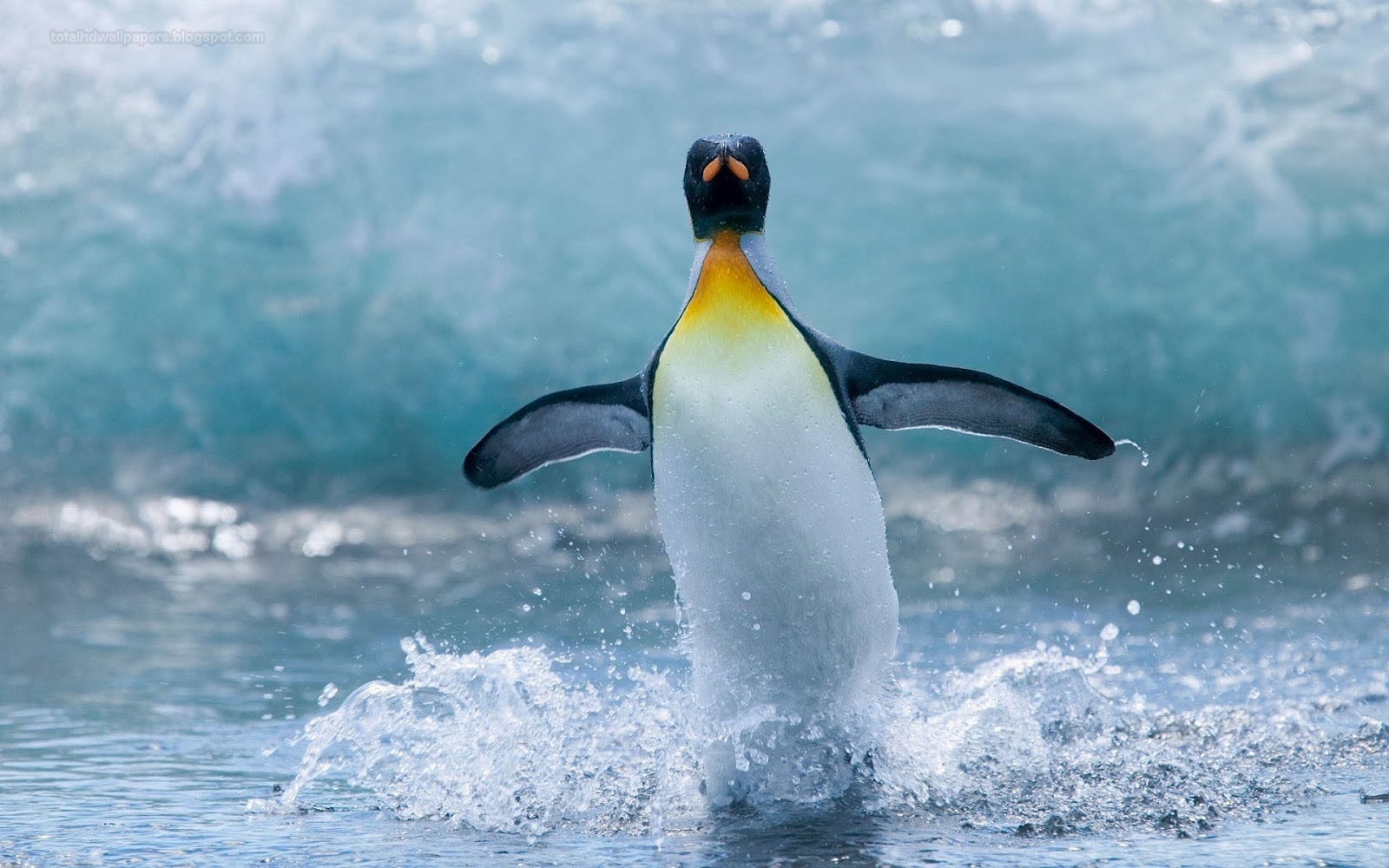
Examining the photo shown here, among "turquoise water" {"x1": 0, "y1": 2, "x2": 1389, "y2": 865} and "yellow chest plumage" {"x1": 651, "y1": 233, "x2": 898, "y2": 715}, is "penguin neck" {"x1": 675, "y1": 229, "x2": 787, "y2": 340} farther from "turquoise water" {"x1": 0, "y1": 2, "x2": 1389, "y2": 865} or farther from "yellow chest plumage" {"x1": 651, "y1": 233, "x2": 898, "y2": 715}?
"turquoise water" {"x1": 0, "y1": 2, "x2": 1389, "y2": 865}

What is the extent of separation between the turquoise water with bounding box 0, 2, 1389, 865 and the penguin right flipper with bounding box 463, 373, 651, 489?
1987mm

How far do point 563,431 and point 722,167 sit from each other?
73cm

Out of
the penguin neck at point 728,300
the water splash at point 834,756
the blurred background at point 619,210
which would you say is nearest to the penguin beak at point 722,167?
the penguin neck at point 728,300

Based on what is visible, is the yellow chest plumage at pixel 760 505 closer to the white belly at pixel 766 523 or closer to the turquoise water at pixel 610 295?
the white belly at pixel 766 523

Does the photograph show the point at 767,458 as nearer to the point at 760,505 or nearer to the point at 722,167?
the point at 760,505

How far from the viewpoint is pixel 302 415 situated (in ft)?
34.9

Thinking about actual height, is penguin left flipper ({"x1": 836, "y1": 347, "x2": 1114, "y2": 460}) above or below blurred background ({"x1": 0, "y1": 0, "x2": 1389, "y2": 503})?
below

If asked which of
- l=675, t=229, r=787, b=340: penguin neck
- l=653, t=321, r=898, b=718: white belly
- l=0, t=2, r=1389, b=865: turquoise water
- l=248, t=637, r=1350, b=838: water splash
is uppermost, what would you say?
l=0, t=2, r=1389, b=865: turquoise water

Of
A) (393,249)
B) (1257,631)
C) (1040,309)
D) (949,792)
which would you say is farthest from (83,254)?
(949,792)

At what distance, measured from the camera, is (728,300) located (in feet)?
9.46

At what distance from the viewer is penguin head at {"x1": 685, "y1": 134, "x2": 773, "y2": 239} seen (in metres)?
2.91

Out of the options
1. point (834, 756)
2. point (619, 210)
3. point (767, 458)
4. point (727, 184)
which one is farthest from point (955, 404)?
point (619, 210)

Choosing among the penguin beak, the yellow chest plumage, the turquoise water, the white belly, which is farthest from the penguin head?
the turquoise water

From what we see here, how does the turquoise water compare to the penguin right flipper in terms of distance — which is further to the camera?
the turquoise water
